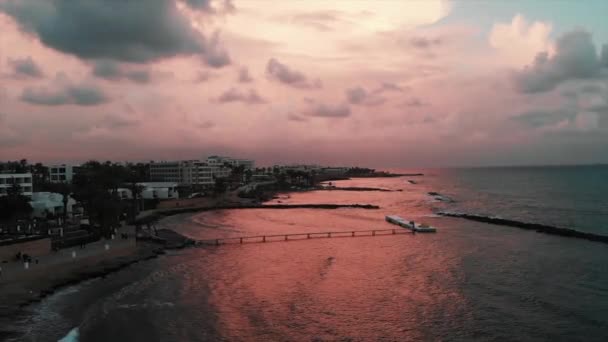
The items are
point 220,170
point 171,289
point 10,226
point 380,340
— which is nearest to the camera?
point 380,340

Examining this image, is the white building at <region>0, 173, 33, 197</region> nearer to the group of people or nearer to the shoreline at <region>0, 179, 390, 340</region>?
the shoreline at <region>0, 179, 390, 340</region>

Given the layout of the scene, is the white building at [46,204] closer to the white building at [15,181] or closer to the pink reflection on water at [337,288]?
the white building at [15,181]

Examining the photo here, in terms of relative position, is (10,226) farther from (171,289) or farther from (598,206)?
(598,206)

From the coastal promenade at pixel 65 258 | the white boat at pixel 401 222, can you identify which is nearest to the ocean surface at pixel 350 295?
the coastal promenade at pixel 65 258

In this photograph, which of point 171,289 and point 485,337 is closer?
point 485,337

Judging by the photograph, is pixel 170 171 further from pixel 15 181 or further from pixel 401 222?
pixel 401 222

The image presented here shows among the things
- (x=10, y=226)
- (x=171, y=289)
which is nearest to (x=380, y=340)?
(x=171, y=289)
